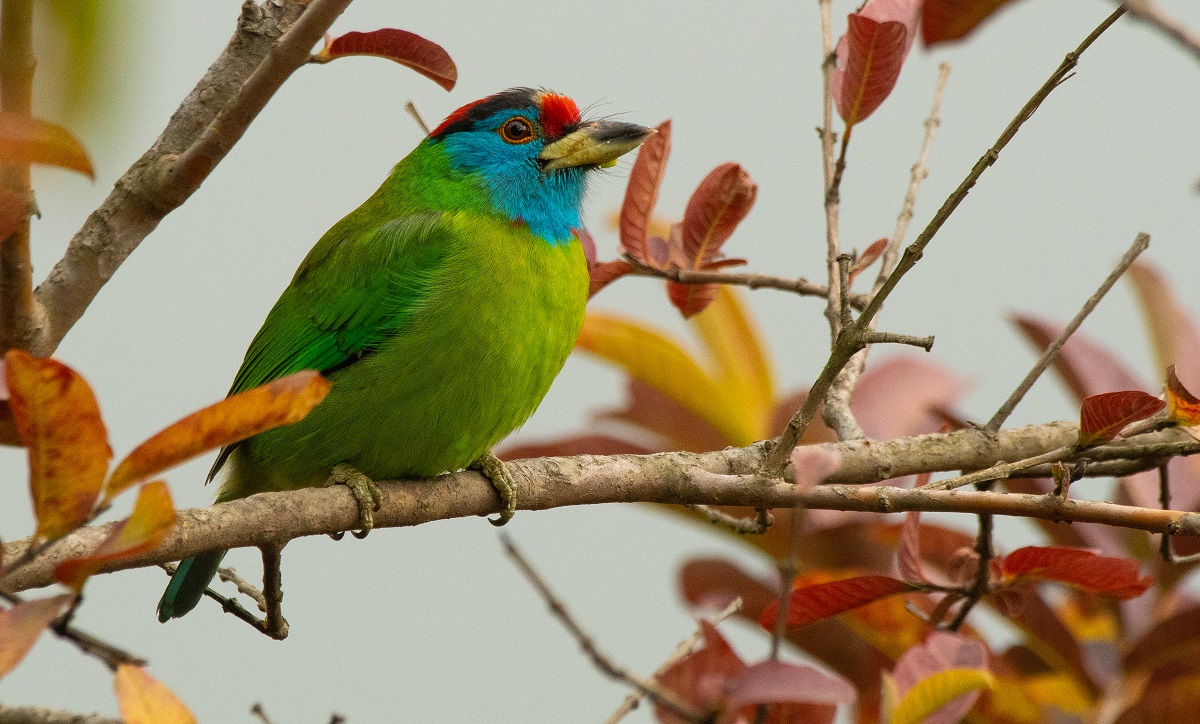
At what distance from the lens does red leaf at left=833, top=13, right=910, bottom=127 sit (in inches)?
85.4

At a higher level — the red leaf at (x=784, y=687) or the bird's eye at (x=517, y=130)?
the bird's eye at (x=517, y=130)

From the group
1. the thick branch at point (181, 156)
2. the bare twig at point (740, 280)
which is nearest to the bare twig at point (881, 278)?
the bare twig at point (740, 280)

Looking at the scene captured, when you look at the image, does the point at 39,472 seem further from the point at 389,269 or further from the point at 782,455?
the point at 389,269

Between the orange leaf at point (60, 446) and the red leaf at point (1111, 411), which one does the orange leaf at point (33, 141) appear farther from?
the red leaf at point (1111, 411)

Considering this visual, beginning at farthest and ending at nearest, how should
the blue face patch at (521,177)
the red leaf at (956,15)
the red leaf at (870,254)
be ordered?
1. the blue face patch at (521,177)
2. the red leaf at (870,254)
3. the red leaf at (956,15)

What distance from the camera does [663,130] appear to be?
8.56 ft

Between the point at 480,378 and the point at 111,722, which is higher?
the point at 480,378

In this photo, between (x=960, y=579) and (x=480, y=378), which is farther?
(x=480, y=378)

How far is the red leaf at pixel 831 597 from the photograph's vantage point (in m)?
2.01

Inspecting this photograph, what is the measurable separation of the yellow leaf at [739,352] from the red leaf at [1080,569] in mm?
1263

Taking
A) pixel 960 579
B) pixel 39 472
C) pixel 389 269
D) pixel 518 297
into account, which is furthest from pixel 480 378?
pixel 39 472

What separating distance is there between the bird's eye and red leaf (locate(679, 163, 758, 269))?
79 cm

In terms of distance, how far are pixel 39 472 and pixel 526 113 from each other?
2.13 metres

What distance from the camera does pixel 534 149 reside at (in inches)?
125
